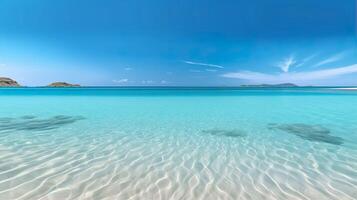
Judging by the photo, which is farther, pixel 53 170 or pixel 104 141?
pixel 104 141

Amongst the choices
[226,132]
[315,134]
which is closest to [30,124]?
[226,132]

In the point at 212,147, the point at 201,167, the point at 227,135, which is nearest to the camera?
the point at 201,167

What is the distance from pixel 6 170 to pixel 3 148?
1.86m

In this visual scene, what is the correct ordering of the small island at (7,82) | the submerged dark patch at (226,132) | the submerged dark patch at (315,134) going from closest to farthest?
the submerged dark patch at (315,134)
the submerged dark patch at (226,132)
the small island at (7,82)

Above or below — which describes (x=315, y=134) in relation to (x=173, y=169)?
below

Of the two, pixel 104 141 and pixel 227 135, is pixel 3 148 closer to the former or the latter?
pixel 104 141

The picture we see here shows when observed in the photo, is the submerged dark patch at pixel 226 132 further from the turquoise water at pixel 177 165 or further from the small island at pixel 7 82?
the small island at pixel 7 82

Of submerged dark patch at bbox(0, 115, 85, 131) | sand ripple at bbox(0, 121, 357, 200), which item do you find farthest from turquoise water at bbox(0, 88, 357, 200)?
submerged dark patch at bbox(0, 115, 85, 131)

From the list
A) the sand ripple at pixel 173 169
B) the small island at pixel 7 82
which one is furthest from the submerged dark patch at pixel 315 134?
the small island at pixel 7 82

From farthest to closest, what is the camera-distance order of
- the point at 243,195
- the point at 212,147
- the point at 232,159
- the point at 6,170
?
the point at 212,147, the point at 232,159, the point at 6,170, the point at 243,195

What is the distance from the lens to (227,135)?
279 inches

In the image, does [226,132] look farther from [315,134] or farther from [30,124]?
[30,124]

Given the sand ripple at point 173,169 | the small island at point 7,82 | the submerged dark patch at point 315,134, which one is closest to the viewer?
the sand ripple at point 173,169

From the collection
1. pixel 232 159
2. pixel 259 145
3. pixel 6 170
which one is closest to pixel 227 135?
Result: pixel 259 145
